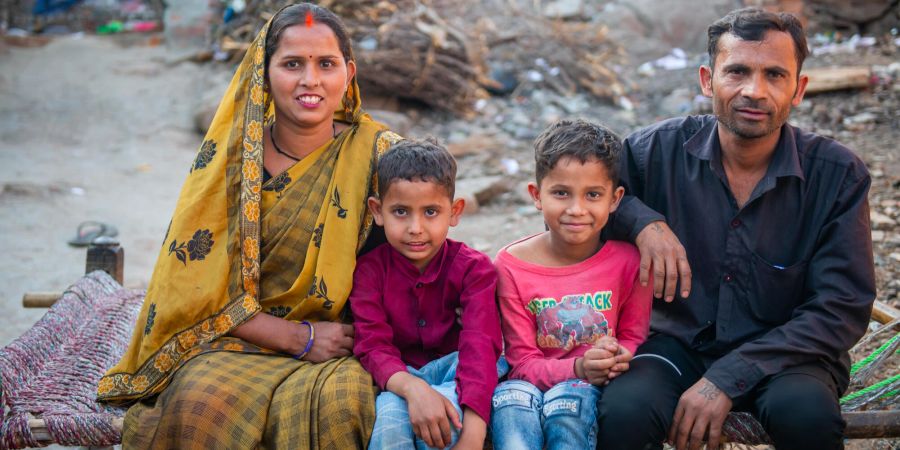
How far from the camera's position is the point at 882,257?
460 cm

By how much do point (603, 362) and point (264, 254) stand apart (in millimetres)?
1203

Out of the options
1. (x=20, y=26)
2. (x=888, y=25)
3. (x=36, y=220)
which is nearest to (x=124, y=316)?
(x=36, y=220)

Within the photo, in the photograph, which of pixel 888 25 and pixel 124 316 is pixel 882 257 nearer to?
pixel 124 316

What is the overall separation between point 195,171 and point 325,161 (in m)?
0.45

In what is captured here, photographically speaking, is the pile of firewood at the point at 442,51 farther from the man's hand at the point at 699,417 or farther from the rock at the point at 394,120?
the man's hand at the point at 699,417

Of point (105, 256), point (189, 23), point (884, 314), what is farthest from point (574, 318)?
point (189, 23)

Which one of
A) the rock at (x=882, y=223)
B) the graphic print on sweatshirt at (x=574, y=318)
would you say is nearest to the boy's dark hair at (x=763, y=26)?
the graphic print on sweatshirt at (x=574, y=318)

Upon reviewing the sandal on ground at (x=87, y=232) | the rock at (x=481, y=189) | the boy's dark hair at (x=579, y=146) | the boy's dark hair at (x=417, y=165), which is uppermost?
the boy's dark hair at (x=579, y=146)

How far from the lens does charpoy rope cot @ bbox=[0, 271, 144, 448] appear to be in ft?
8.41

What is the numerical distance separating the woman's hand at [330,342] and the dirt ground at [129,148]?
3084 mm

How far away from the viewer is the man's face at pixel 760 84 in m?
2.52

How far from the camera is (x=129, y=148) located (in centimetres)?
849

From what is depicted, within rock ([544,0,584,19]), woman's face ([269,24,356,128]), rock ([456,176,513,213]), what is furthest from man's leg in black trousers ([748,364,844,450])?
rock ([544,0,584,19])

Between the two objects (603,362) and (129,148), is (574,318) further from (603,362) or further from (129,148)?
(129,148)
